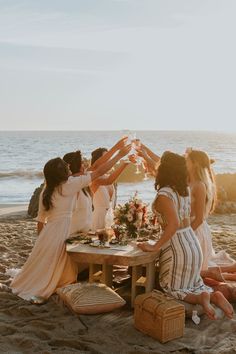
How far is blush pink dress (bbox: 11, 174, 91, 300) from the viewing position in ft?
20.3

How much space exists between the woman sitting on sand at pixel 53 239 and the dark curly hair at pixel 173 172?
0.85m

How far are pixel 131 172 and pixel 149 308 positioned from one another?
73.8 feet

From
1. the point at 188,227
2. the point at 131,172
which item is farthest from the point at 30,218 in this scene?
the point at 131,172

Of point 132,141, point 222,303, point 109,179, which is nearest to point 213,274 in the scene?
point 222,303

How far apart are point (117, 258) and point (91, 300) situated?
1.74 feet

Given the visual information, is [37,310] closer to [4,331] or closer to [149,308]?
[4,331]

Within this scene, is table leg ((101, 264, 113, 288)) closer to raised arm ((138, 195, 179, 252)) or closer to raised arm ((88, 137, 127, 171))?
raised arm ((138, 195, 179, 252))

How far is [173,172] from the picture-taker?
5.72 m

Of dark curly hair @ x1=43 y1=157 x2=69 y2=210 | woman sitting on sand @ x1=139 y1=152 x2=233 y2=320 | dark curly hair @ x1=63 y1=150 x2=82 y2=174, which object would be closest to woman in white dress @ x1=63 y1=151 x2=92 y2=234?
dark curly hair @ x1=63 y1=150 x2=82 y2=174

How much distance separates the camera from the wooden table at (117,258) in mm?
5629

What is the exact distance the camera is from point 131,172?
2758cm

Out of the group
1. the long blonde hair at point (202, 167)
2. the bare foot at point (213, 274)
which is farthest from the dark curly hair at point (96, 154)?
the bare foot at point (213, 274)

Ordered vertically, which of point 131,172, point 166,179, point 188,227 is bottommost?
point 131,172

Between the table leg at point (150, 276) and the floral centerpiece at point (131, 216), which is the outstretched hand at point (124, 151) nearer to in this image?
the floral centerpiece at point (131, 216)
